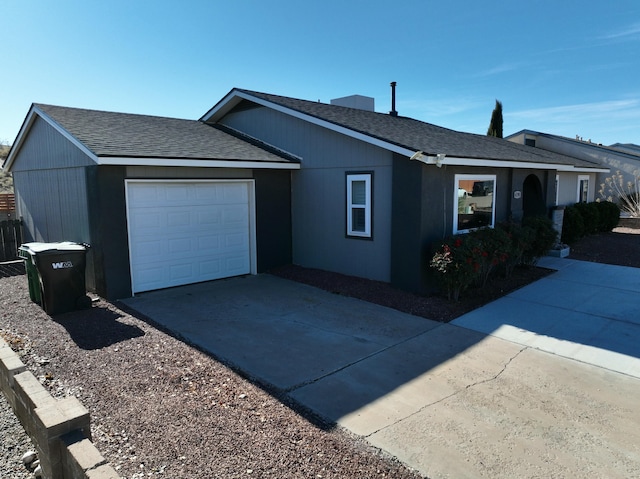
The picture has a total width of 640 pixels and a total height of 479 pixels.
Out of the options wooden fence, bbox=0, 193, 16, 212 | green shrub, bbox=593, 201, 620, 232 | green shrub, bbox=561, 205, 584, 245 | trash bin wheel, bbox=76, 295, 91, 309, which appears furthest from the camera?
wooden fence, bbox=0, 193, 16, 212

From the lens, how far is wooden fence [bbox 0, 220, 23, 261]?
37.5 feet

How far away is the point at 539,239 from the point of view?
32.2ft

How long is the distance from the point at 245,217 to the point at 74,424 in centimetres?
706

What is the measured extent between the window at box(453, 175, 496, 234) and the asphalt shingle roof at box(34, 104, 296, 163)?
13.1 feet

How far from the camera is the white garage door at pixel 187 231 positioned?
8.12 metres

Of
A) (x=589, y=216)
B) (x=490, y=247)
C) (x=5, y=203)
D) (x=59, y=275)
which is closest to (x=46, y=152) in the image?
A: (x=59, y=275)

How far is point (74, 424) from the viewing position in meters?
3.02

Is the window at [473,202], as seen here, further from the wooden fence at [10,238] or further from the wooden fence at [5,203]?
the wooden fence at [5,203]

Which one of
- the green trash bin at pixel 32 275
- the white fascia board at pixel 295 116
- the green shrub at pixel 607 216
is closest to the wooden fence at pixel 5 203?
the white fascia board at pixel 295 116

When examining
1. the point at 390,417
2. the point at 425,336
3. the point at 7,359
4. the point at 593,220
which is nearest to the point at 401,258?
the point at 425,336

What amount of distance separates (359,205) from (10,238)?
9.79 m

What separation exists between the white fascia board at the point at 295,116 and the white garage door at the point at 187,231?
2011 mm

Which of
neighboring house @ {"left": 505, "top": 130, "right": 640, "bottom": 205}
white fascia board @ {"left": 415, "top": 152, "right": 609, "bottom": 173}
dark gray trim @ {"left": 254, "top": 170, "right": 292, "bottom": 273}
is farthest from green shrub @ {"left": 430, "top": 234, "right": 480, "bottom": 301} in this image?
neighboring house @ {"left": 505, "top": 130, "right": 640, "bottom": 205}

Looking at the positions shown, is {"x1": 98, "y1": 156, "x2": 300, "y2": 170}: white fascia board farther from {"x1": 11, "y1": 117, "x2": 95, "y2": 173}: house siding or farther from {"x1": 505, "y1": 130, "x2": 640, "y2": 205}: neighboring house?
{"x1": 505, "y1": 130, "x2": 640, "y2": 205}: neighboring house
